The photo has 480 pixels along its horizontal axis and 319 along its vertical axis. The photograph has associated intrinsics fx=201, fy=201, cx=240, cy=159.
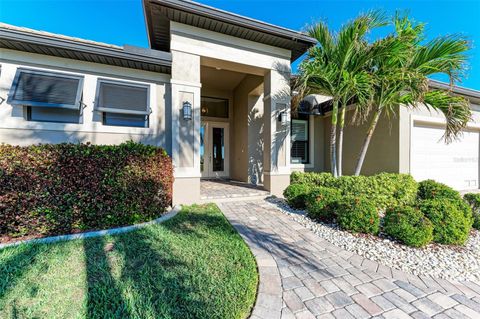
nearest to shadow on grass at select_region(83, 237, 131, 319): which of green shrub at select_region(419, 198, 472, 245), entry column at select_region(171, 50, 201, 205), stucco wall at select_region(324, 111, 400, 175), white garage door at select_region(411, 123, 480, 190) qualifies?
entry column at select_region(171, 50, 201, 205)

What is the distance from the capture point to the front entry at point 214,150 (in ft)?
31.3

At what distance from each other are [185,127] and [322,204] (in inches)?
154

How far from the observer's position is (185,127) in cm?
542

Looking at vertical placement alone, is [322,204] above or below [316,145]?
below

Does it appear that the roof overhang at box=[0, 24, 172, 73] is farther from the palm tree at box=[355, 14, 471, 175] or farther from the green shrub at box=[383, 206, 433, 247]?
the green shrub at box=[383, 206, 433, 247]

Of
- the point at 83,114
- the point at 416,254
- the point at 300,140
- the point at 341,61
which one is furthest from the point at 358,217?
the point at 83,114

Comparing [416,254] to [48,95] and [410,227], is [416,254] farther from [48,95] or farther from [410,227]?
[48,95]

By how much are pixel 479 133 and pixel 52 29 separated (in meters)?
16.9

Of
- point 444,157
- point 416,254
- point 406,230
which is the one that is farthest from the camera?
point 444,157

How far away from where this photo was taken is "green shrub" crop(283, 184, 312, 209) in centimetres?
518

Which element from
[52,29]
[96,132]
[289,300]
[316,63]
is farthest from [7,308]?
[52,29]

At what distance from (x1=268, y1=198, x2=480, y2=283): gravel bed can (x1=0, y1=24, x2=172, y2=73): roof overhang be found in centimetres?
562

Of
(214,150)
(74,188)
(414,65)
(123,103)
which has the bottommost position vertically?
(74,188)

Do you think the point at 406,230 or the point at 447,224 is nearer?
the point at 406,230
